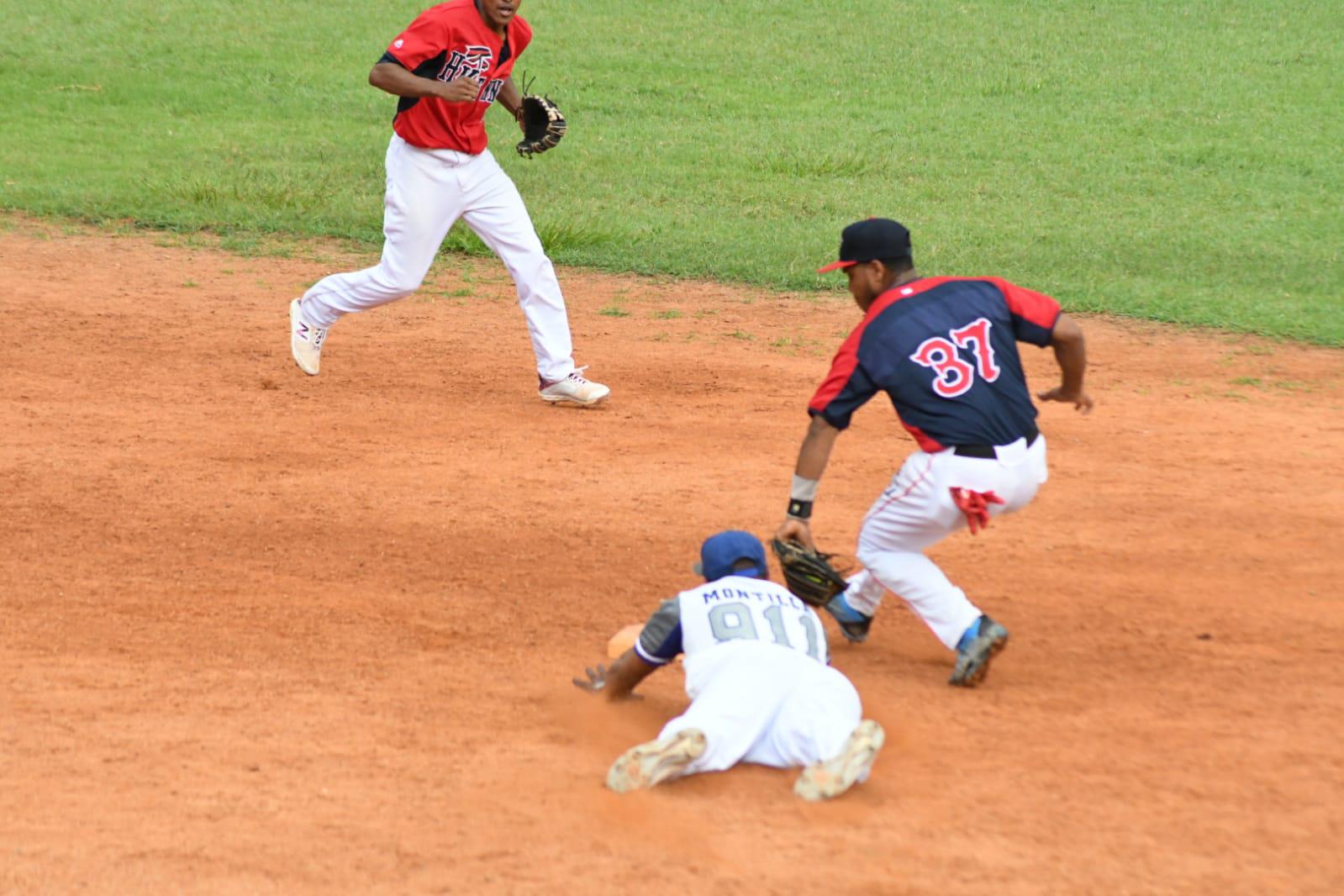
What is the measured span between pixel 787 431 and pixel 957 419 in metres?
3.44

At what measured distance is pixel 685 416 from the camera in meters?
9.36

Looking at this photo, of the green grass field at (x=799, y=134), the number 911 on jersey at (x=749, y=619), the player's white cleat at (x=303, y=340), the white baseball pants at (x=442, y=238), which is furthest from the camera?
the green grass field at (x=799, y=134)

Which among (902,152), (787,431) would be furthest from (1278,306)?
(902,152)

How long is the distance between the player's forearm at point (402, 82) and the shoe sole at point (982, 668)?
14.9 feet

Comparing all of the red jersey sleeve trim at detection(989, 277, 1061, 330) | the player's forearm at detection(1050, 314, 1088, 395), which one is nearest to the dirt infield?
the player's forearm at detection(1050, 314, 1088, 395)

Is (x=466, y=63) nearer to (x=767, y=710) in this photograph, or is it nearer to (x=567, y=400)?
(x=567, y=400)

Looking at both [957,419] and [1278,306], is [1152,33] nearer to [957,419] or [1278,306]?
[1278,306]

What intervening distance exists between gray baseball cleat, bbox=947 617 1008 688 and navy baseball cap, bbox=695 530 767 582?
2.77 feet

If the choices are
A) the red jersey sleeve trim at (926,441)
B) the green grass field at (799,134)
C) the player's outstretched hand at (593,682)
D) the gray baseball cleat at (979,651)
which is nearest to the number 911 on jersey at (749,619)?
the player's outstretched hand at (593,682)

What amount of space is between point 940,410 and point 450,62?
423 cm

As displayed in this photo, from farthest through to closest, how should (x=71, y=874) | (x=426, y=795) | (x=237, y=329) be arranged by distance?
1. (x=237, y=329)
2. (x=426, y=795)
3. (x=71, y=874)

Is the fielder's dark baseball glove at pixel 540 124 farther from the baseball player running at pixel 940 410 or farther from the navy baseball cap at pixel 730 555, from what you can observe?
the navy baseball cap at pixel 730 555

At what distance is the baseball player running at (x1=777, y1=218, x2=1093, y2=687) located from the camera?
565 centimetres

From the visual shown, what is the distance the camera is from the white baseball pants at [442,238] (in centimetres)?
889
